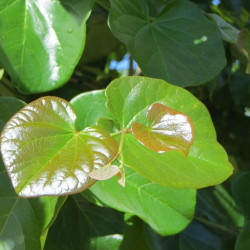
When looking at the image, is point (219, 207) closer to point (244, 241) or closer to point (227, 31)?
point (244, 241)

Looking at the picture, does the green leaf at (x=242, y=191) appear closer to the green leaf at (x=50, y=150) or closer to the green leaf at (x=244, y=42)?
the green leaf at (x=244, y=42)

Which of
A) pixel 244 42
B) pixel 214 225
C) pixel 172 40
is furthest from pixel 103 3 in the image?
pixel 214 225

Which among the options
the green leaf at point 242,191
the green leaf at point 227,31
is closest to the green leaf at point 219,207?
the green leaf at point 242,191

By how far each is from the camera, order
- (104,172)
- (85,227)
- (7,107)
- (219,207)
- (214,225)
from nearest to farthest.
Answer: (104,172) → (7,107) → (85,227) → (214,225) → (219,207)

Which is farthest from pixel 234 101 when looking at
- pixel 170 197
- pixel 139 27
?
pixel 170 197

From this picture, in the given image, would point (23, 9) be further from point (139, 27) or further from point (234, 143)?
point (234, 143)

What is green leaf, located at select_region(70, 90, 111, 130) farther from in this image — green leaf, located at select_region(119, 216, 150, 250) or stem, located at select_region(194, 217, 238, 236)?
stem, located at select_region(194, 217, 238, 236)
